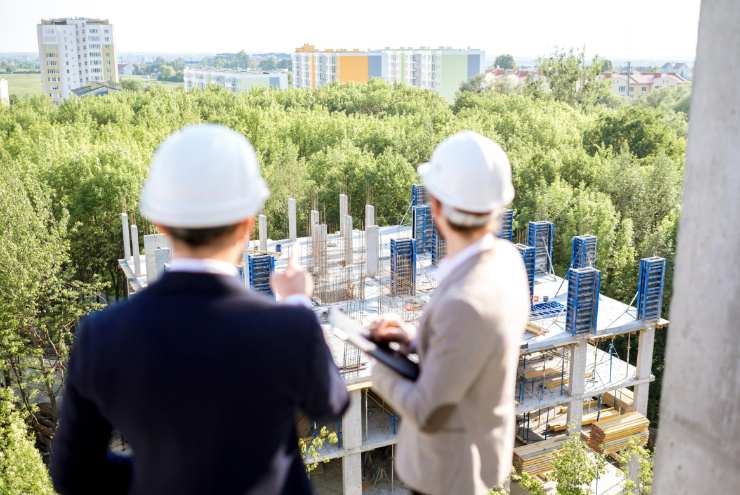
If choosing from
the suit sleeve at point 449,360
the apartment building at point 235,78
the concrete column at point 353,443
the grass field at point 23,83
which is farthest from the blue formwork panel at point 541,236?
the grass field at point 23,83

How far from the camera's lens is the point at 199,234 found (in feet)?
8.07

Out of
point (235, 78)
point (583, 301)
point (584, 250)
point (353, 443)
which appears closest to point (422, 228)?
point (584, 250)

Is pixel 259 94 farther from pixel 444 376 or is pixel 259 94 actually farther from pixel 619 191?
pixel 444 376

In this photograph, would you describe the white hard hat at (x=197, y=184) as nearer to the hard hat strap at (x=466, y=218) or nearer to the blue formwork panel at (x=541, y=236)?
the hard hat strap at (x=466, y=218)

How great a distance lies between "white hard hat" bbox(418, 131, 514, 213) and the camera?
9.53 feet

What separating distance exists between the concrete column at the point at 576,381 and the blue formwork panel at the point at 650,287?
6.86ft

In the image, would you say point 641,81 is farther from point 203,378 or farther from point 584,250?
point 203,378

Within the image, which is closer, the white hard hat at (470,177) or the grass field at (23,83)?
the white hard hat at (470,177)

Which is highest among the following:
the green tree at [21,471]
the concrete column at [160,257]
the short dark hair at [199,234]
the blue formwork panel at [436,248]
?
the short dark hair at [199,234]

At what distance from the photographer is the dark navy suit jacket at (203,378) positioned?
233 cm

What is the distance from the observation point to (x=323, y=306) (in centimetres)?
2298

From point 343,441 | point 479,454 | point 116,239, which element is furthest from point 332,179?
point 479,454

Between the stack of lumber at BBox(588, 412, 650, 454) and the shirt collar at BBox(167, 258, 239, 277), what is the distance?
21.1 meters

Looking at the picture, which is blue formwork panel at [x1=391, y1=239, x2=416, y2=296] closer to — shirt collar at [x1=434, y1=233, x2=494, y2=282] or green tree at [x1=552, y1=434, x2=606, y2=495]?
green tree at [x1=552, y1=434, x2=606, y2=495]
